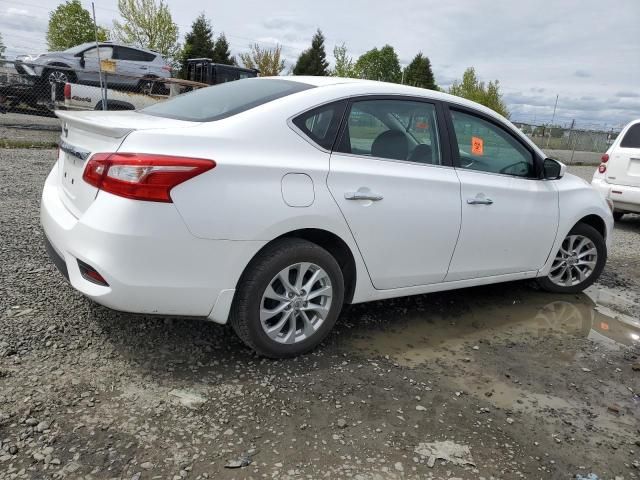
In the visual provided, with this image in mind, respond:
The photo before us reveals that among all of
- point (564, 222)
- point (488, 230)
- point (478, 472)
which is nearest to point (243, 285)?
point (478, 472)

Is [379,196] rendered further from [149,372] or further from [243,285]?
[149,372]

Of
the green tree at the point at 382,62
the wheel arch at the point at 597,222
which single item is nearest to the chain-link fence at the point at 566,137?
the wheel arch at the point at 597,222

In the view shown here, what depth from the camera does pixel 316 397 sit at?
109 inches

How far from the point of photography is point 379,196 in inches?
124

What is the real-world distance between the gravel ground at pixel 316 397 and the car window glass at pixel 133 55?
1356 centimetres

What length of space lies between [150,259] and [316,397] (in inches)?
43.0

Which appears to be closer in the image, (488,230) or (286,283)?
(286,283)

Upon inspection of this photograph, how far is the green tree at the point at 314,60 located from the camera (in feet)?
169

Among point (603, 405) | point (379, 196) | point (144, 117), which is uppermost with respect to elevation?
point (144, 117)

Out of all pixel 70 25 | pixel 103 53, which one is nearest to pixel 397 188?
pixel 103 53

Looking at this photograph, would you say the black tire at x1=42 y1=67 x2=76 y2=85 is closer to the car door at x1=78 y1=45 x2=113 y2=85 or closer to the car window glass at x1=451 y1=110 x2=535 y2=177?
the car door at x1=78 y1=45 x2=113 y2=85

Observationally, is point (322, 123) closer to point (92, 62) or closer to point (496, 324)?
point (496, 324)

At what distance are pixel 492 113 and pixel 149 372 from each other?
9.87ft

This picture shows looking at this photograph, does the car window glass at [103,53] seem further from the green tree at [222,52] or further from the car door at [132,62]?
the green tree at [222,52]
